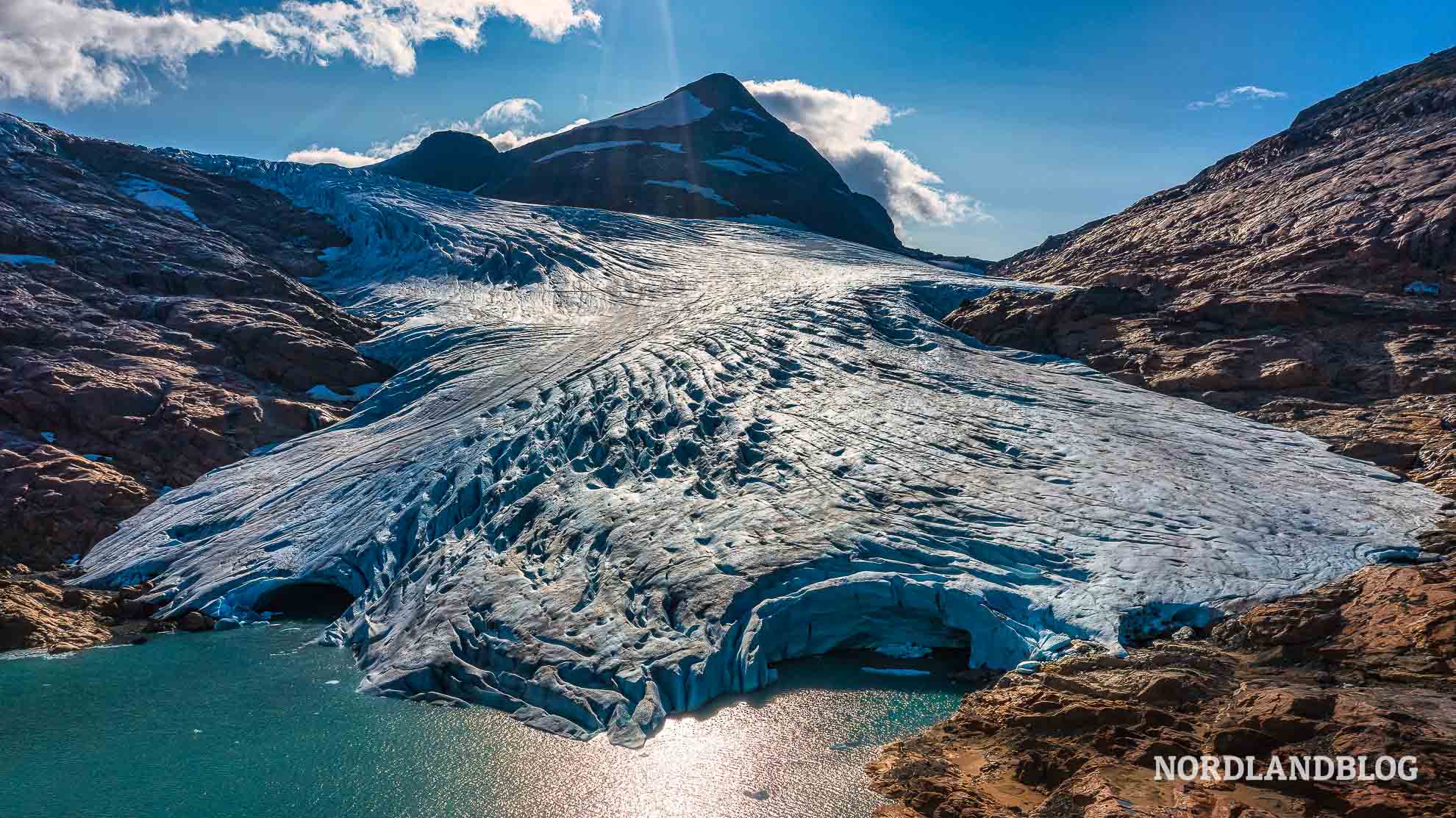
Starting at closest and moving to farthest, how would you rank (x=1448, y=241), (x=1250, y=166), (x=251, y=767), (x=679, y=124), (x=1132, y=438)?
(x=251, y=767), (x=1132, y=438), (x=1448, y=241), (x=1250, y=166), (x=679, y=124)

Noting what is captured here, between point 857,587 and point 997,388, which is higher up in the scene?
point 997,388

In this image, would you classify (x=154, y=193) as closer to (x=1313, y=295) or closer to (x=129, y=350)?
(x=129, y=350)

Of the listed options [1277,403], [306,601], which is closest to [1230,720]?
[1277,403]

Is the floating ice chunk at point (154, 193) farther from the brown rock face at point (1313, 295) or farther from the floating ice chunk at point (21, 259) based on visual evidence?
the brown rock face at point (1313, 295)

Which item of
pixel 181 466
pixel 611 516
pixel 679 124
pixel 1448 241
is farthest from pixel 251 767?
pixel 679 124

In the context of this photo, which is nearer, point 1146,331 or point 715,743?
point 715,743

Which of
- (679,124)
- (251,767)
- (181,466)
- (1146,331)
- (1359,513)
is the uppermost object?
(679,124)

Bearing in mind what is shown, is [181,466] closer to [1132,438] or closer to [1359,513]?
[1132,438]

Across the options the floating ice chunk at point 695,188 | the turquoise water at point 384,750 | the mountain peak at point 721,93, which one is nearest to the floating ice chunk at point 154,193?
the turquoise water at point 384,750
